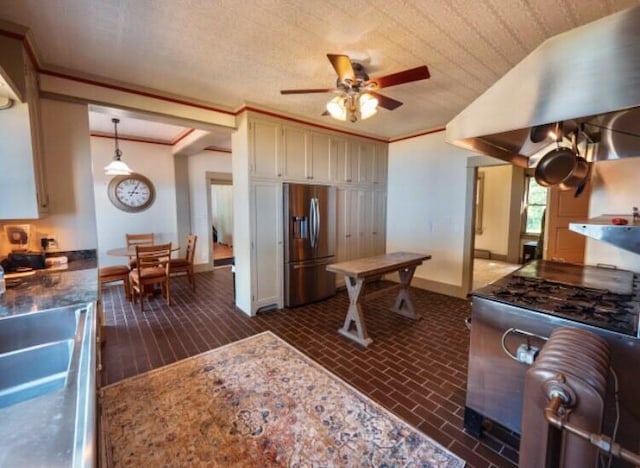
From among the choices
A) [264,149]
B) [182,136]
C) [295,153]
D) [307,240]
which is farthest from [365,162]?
[182,136]

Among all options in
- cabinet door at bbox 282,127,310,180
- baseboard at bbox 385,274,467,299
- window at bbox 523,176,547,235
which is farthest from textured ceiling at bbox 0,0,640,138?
window at bbox 523,176,547,235

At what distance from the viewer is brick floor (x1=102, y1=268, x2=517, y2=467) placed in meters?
2.04

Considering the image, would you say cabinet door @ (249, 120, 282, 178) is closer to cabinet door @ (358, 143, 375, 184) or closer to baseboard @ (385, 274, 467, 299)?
cabinet door @ (358, 143, 375, 184)

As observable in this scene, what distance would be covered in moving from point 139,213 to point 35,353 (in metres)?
4.84

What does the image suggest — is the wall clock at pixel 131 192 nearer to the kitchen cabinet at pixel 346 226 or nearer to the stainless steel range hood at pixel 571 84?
the kitchen cabinet at pixel 346 226

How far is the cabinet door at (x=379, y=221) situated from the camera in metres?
5.22

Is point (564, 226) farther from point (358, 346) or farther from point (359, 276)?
point (358, 346)

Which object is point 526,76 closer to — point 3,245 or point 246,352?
point 246,352

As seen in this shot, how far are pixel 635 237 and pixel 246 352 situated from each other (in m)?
2.85

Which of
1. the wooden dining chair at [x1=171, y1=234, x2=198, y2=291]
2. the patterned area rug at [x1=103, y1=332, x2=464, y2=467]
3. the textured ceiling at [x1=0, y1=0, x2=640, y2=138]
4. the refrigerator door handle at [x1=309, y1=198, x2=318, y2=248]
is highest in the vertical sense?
the textured ceiling at [x1=0, y1=0, x2=640, y2=138]

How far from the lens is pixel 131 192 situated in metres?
5.31

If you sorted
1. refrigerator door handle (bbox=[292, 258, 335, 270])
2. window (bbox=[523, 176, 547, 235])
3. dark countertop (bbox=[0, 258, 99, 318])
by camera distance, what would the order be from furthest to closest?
window (bbox=[523, 176, 547, 235]), refrigerator door handle (bbox=[292, 258, 335, 270]), dark countertop (bbox=[0, 258, 99, 318])

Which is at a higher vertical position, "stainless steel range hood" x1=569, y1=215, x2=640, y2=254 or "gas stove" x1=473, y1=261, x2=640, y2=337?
"stainless steel range hood" x1=569, y1=215, x2=640, y2=254

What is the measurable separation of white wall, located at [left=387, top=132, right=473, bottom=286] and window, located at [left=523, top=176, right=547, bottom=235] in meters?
4.12
